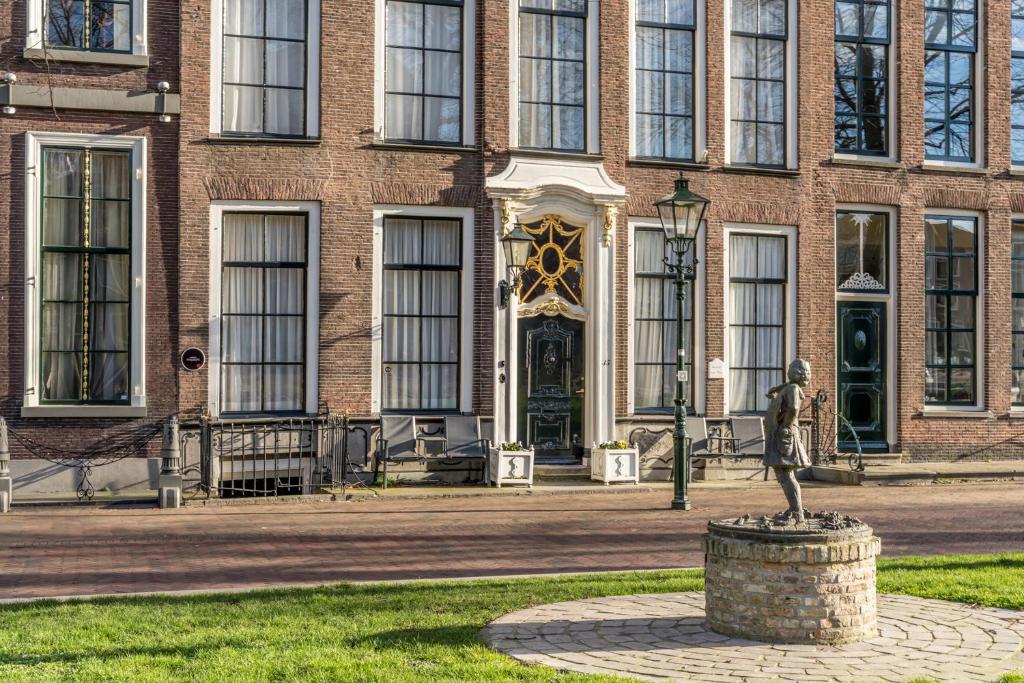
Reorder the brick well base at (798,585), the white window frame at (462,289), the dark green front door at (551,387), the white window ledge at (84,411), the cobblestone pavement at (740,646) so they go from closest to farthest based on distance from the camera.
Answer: the cobblestone pavement at (740,646), the brick well base at (798,585), the white window ledge at (84,411), the white window frame at (462,289), the dark green front door at (551,387)

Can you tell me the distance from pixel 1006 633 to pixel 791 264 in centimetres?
1370

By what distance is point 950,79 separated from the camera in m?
22.5

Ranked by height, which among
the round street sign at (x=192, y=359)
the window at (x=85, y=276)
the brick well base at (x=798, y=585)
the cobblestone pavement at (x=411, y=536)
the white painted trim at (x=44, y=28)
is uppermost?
the white painted trim at (x=44, y=28)

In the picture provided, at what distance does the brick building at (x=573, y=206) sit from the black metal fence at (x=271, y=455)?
1.57 feet

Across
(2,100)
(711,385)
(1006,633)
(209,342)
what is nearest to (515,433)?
(711,385)

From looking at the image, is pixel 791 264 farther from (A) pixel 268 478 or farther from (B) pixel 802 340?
(A) pixel 268 478

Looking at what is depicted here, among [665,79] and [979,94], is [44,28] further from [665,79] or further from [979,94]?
[979,94]

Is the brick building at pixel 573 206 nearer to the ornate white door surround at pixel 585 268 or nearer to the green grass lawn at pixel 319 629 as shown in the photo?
the ornate white door surround at pixel 585 268

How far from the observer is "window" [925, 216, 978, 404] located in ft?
72.8

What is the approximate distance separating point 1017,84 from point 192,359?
15189 mm

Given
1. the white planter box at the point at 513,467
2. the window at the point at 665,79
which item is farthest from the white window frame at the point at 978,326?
the white planter box at the point at 513,467

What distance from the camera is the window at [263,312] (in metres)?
18.6

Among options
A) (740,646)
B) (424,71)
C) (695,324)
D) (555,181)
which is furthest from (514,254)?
(740,646)

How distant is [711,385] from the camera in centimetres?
2053
